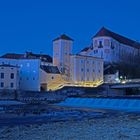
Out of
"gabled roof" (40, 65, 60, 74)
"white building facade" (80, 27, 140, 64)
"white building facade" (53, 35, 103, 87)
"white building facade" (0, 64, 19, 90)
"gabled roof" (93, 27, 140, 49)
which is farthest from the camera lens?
"gabled roof" (93, 27, 140, 49)

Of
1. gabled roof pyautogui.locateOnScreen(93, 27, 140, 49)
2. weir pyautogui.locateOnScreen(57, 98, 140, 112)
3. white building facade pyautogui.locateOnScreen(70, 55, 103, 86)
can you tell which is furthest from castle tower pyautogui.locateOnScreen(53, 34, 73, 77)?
weir pyautogui.locateOnScreen(57, 98, 140, 112)

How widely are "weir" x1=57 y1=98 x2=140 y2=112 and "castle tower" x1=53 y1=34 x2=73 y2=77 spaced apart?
19.7m

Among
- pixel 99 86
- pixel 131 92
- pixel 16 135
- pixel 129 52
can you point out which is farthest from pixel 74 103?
pixel 129 52

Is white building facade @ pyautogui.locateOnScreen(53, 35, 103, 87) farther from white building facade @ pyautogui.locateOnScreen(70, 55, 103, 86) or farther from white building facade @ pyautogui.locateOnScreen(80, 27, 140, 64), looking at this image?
white building facade @ pyautogui.locateOnScreen(80, 27, 140, 64)

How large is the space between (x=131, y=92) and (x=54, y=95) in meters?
20.3

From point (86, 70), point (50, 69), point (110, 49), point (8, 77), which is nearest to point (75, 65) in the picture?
point (86, 70)

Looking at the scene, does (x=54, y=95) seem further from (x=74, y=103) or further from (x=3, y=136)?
(x=3, y=136)

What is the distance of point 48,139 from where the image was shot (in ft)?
50.2

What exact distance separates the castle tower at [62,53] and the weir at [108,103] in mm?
19660

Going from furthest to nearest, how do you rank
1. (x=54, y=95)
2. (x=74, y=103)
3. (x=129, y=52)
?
(x=129, y=52), (x=54, y=95), (x=74, y=103)

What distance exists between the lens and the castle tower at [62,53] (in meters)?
81.7

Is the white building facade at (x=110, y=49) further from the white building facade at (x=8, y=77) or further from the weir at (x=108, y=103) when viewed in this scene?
the weir at (x=108, y=103)

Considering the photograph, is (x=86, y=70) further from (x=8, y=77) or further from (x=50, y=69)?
(x=8, y=77)

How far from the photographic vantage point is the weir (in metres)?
48.0
